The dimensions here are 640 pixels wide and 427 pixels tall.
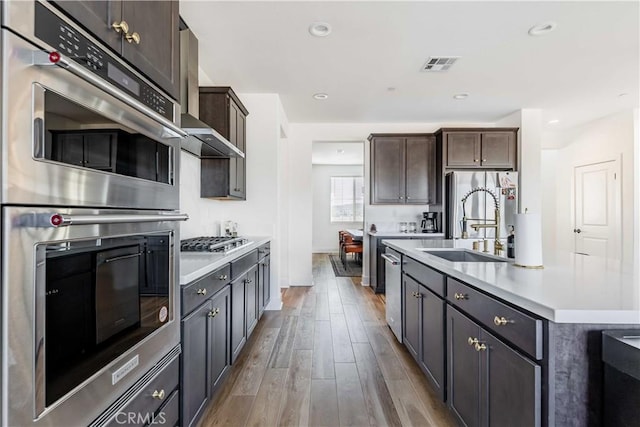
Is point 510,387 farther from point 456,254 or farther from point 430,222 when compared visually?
point 430,222

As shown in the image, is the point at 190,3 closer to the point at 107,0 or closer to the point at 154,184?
the point at 107,0

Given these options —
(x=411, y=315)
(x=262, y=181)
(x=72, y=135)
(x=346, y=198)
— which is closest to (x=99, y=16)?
(x=72, y=135)

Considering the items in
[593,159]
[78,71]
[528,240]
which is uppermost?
[593,159]

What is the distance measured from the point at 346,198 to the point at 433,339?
8401 millimetres

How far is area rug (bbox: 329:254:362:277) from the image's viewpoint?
6535 millimetres

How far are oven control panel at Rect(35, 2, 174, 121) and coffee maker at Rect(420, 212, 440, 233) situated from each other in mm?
4809

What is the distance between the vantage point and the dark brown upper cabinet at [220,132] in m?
3.26

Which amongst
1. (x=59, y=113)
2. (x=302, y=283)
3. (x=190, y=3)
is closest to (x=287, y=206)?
(x=302, y=283)

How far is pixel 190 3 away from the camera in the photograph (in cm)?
237

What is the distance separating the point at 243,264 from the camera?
2.66 metres

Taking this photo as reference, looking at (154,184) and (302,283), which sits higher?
(154,184)

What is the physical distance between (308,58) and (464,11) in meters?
1.40

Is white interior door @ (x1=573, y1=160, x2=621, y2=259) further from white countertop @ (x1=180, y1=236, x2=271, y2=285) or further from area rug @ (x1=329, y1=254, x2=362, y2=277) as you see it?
white countertop @ (x1=180, y1=236, x2=271, y2=285)

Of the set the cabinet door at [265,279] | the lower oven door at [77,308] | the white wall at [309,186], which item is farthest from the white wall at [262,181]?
the lower oven door at [77,308]
